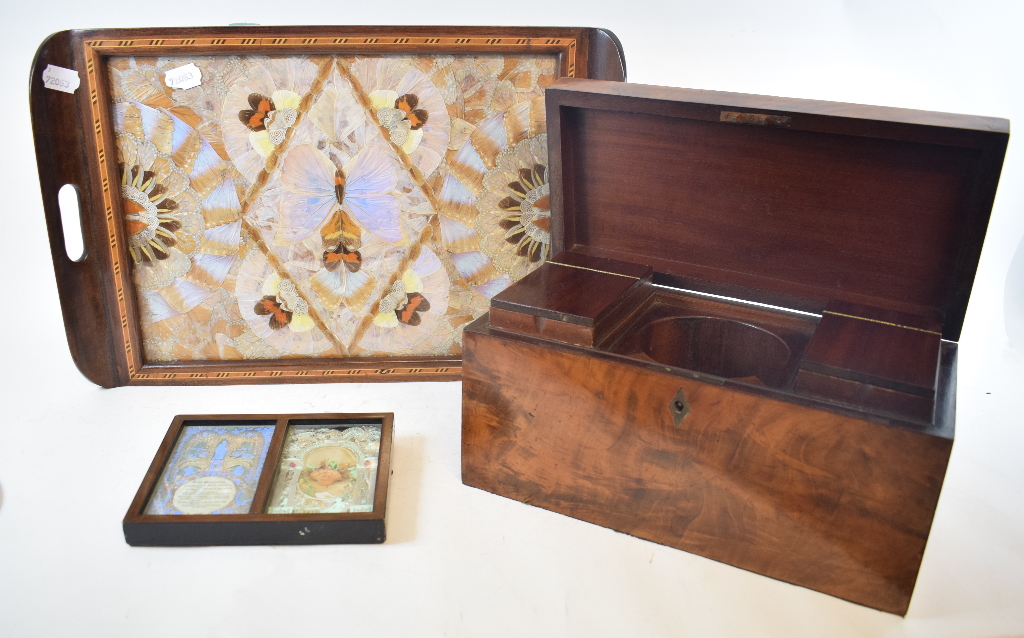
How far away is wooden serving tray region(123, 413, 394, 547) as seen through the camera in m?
1.93

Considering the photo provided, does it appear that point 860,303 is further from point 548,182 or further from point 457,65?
point 457,65

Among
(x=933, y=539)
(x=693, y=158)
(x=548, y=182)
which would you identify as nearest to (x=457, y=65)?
(x=548, y=182)

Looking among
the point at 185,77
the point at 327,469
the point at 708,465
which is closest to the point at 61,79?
the point at 185,77

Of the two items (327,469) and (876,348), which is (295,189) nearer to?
(327,469)

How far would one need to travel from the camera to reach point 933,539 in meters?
2.04

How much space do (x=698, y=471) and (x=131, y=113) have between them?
5.72ft

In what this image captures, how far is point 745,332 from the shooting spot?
2217mm

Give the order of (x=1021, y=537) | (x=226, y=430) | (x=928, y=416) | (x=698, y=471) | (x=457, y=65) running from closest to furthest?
(x=928, y=416) < (x=698, y=471) < (x=1021, y=537) < (x=226, y=430) < (x=457, y=65)

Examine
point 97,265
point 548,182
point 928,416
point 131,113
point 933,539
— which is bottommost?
point 933,539

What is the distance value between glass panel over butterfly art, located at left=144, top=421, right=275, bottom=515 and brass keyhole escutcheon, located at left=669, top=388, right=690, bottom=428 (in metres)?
0.94

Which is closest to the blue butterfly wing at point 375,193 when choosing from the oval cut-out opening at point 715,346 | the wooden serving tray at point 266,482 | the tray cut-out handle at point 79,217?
the wooden serving tray at point 266,482

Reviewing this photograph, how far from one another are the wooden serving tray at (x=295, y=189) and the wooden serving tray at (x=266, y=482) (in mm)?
414

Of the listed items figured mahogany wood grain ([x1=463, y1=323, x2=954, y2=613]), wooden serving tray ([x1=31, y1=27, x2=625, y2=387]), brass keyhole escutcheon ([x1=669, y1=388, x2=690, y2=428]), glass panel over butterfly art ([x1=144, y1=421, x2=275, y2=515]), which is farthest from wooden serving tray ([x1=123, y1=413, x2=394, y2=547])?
brass keyhole escutcheon ([x1=669, y1=388, x2=690, y2=428])

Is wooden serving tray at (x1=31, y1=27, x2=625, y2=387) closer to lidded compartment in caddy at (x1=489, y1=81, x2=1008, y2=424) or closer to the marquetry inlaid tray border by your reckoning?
the marquetry inlaid tray border
